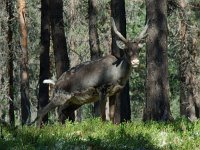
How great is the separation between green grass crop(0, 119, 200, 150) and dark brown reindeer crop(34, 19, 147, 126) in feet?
10.3

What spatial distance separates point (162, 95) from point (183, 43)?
52.4ft

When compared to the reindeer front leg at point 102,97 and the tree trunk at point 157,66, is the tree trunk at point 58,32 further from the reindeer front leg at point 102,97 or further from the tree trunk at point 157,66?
the tree trunk at point 157,66

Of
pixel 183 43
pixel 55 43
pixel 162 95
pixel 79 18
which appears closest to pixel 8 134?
pixel 162 95

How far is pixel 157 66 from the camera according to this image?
13406 mm

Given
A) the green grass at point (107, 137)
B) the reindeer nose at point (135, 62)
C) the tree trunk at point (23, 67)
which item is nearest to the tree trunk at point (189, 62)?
the tree trunk at point (23, 67)

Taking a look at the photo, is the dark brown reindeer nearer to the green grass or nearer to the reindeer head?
the reindeer head

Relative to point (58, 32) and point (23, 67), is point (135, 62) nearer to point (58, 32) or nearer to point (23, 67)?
point (58, 32)

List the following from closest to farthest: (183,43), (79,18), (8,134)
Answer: (8,134) < (183,43) < (79,18)

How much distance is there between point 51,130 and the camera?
10109 millimetres

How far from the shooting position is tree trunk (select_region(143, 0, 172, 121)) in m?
13.1

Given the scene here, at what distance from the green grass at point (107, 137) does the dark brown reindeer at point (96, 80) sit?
315cm

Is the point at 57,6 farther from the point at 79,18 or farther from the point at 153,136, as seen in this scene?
the point at 79,18

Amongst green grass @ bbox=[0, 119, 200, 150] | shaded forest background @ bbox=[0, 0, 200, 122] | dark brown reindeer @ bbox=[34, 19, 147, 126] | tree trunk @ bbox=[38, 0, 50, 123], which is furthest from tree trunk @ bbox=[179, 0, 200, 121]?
green grass @ bbox=[0, 119, 200, 150]

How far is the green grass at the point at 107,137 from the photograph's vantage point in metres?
8.30
